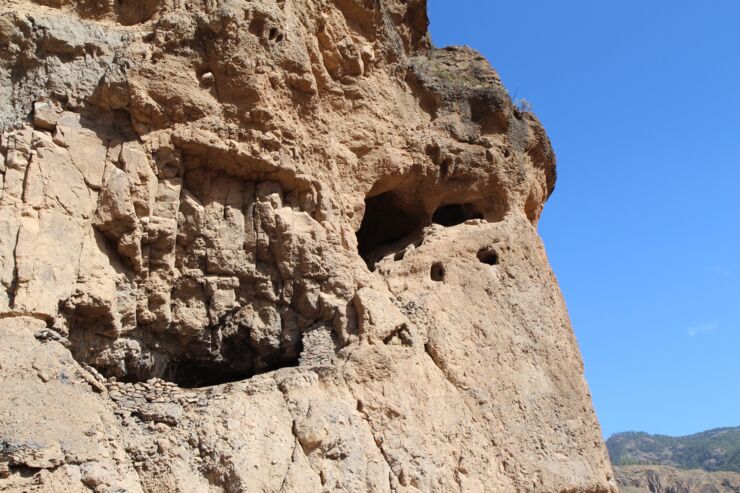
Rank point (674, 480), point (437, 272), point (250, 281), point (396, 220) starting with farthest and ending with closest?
point (674, 480), point (396, 220), point (437, 272), point (250, 281)

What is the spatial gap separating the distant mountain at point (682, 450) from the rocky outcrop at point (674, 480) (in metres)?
18.7

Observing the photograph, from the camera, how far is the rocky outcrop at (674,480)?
4403cm

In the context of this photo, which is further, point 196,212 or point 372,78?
point 372,78

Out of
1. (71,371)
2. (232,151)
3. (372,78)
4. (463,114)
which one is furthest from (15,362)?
(463,114)

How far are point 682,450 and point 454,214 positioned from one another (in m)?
87.0

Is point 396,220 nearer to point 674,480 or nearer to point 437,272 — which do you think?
point 437,272

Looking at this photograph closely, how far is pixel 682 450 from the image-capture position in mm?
88375

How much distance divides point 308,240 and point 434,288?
69.3 inches

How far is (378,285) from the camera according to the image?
911cm

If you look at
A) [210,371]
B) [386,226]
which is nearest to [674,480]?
[386,226]

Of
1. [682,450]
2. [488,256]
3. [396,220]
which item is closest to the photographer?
[488,256]

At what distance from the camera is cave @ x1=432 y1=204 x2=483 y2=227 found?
11.3 meters

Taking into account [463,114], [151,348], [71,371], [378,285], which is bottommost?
[71,371]

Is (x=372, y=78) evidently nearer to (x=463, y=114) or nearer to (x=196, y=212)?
(x=463, y=114)
